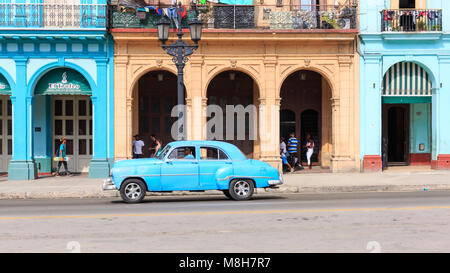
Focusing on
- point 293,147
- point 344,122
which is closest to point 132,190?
point 293,147

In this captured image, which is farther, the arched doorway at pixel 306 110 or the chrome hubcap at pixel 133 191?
the arched doorway at pixel 306 110

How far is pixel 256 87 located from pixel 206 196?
9525mm

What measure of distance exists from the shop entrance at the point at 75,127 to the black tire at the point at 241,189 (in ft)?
38.1

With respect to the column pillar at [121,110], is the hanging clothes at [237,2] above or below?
above

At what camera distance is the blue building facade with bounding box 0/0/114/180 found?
70.4 ft

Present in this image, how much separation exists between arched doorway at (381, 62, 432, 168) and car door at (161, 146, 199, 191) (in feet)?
38.6

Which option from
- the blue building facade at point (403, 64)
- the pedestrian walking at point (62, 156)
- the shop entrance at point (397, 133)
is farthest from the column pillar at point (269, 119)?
the pedestrian walking at point (62, 156)

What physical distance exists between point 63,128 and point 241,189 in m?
12.3

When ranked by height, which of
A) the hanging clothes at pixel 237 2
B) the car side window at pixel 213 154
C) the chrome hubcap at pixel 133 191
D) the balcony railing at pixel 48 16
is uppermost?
the hanging clothes at pixel 237 2

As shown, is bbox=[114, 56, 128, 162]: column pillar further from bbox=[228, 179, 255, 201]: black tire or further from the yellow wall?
bbox=[228, 179, 255, 201]: black tire

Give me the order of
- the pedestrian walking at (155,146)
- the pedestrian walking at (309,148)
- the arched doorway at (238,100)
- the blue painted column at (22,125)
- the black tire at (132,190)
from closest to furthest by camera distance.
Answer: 1. the black tire at (132,190)
2. the blue painted column at (22,125)
3. the pedestrian walking at (155,146)
4. the pedestrian walking at (309,148)
5. the arched doorway at (238,100)

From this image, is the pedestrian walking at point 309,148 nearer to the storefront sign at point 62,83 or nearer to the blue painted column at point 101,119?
the blue painted column at point 101,119

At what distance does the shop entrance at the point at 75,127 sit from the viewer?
24.1 meters

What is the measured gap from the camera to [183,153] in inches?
554
